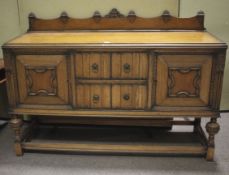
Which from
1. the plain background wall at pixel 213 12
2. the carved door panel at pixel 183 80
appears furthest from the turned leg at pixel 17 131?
the plain background wall at pixel 213 12

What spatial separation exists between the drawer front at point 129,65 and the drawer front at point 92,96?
4.5 inches

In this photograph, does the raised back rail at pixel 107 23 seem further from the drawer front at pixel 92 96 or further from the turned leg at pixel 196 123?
the turned leg at pixel 196 123

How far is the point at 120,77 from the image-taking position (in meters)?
1.73

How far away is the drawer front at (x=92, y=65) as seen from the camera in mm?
1696

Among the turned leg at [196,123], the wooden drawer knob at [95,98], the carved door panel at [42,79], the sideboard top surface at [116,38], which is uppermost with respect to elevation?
the sideboard top surface at [116,38]

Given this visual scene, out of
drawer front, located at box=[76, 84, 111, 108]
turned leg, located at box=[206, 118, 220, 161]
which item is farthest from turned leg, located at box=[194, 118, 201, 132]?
drawer front, located at box=[76, 84, 111, 108]

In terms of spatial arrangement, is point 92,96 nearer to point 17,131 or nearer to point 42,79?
point 42,79

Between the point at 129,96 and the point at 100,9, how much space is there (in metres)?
0.81

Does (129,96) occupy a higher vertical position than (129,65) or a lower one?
lower

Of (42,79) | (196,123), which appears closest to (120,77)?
(42,79)

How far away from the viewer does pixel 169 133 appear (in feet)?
7.53

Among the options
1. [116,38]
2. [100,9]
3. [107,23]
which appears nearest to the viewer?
[116,38]

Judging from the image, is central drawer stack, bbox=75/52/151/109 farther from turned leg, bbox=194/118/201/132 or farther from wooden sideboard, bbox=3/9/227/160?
turned leg, bbox=194/118/201/132

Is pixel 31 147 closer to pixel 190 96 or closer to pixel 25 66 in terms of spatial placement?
pixel 25 66
